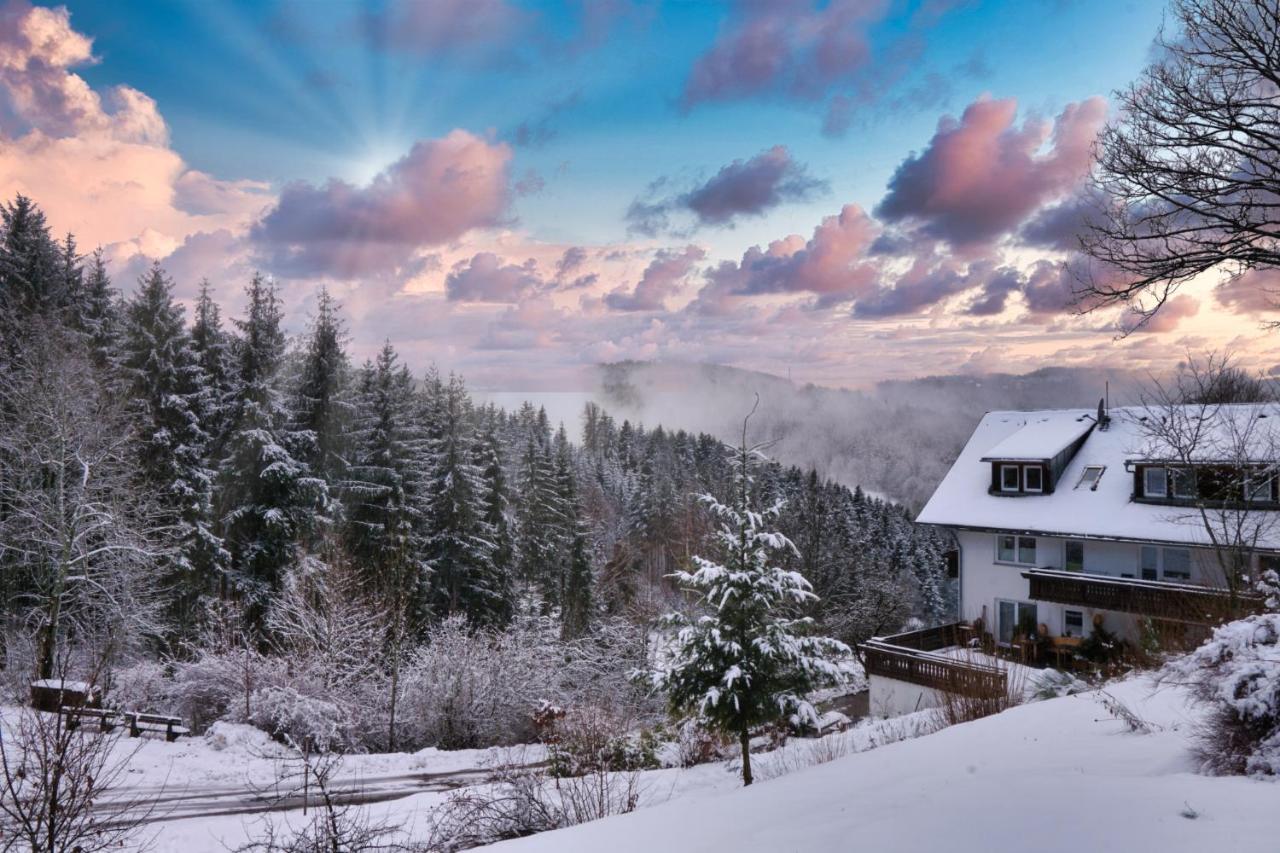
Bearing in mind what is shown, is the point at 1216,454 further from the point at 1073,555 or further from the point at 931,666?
the point at 931,666

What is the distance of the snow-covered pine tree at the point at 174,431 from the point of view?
25.6 metres

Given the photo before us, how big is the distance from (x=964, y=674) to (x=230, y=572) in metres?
25.4

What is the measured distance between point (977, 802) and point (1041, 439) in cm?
2284

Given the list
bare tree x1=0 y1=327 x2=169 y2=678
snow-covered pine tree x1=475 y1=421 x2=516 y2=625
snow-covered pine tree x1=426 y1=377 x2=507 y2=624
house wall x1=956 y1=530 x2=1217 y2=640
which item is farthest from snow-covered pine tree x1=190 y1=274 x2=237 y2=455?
house wall x1=956 y1=530 x2=1217 y2=640

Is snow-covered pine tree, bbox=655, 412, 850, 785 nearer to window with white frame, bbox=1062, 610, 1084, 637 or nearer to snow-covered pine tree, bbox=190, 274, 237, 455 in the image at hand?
window with white frame, bbox=1062, 610, 1084, 637

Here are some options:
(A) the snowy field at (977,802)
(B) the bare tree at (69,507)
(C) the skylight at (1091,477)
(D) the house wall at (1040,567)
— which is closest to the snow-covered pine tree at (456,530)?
(B) the bare tree at (69,507)

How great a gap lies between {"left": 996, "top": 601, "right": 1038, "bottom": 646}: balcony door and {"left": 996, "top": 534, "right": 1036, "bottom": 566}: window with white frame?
1.49m

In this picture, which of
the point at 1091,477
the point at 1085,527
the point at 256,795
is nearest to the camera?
the point at 256,795

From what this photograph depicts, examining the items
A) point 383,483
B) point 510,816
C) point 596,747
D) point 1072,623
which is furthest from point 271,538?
point 1072,623

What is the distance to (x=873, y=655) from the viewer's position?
2152 cm

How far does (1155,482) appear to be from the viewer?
22.8 meters

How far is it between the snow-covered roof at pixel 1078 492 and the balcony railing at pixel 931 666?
436cm

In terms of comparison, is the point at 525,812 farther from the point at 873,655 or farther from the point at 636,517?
the point at 636,517

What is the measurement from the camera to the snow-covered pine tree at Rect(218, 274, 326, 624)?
26.8 metres
